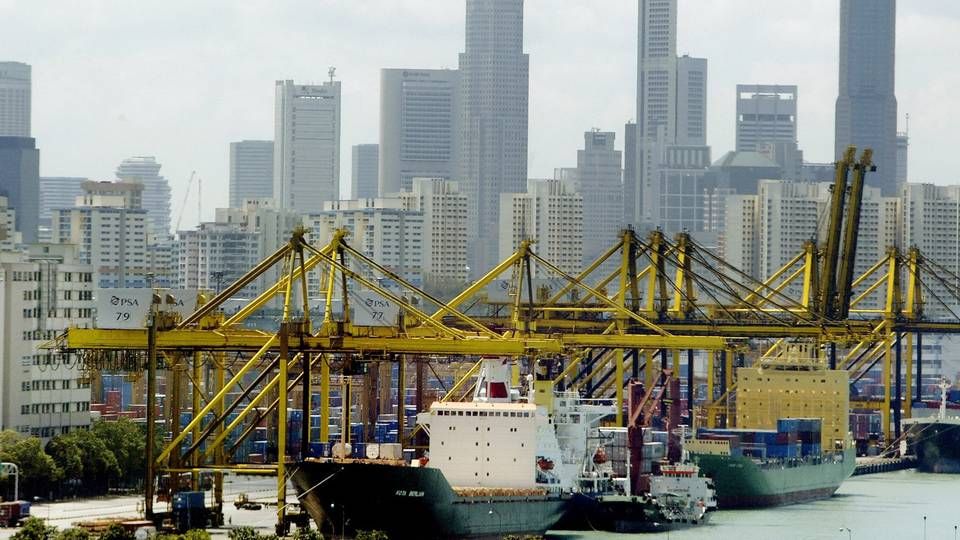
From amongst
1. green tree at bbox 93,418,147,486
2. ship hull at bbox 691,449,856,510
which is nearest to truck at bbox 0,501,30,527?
green tree at bbox 93,418,147,486

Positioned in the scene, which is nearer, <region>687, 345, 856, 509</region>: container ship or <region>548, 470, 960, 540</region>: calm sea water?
<region>548, 470, 960, 540</region>: calm sea water

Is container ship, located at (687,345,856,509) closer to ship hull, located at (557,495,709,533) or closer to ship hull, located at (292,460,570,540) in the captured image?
ship hull, located at (557,495,709,533)

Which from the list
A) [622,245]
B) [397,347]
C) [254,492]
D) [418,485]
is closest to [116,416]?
[254,492]

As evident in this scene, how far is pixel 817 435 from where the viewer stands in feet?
337

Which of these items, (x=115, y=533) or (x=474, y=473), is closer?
(x=115, y=533)

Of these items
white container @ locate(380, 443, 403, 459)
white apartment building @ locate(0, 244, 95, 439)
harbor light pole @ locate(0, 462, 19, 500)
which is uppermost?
white apartment building @ locate(0, 244, 95, 439)

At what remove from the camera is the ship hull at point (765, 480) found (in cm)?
9188

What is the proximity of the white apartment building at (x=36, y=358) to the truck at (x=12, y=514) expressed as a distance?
1385 centimetres

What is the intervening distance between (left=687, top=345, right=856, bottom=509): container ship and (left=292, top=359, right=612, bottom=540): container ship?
14.6 meters

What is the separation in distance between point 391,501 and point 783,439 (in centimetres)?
3222

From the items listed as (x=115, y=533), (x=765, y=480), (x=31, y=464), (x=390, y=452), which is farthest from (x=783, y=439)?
(x=115, y=533)

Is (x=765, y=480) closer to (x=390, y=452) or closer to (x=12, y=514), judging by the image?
(x=390, y=452)

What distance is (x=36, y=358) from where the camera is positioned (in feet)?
294

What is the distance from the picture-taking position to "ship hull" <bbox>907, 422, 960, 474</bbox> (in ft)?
397
